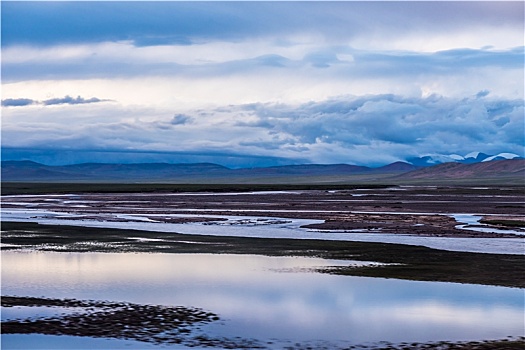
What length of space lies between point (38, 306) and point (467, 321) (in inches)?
395

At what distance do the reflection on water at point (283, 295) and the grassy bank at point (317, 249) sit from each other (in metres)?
1.64

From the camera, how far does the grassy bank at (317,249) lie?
25391 mm

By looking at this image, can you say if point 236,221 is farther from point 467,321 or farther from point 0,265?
point 467,321

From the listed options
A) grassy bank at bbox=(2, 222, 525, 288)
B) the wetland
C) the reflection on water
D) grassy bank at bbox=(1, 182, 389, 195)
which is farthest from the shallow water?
grassy bank at bbox=(1, 182, 389, 195)

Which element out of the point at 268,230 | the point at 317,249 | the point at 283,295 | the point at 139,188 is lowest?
the point at 283,295

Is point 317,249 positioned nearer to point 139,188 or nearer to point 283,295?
point 283,295

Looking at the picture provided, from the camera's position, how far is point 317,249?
33.1 m

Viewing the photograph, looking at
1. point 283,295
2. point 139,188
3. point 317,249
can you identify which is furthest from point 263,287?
point 139,188

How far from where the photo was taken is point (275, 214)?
2223 inches

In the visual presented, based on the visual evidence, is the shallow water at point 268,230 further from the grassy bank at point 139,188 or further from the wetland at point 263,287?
the grassy bank at point 139,188

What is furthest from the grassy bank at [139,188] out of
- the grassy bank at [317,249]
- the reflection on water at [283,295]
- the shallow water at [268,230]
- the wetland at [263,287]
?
the reflection on water at [283,295]

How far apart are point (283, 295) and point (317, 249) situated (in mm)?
11669

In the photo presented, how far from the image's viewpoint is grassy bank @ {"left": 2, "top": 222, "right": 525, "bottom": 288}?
25391mm

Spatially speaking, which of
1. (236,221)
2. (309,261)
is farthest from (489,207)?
(309,261)
